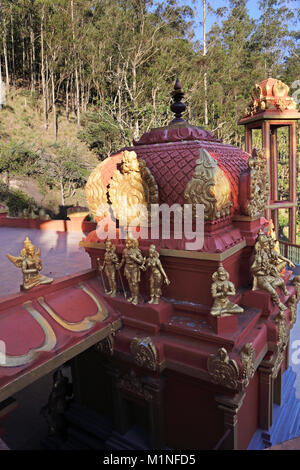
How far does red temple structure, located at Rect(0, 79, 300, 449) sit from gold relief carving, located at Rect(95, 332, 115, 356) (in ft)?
0.05

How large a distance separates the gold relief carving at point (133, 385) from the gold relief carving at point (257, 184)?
121 inches

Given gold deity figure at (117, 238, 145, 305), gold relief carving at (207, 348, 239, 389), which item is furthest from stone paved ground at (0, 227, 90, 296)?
gold relief carving at (207, 348, 239, 389)

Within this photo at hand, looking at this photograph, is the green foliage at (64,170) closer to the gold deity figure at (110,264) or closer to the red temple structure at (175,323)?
the red temple structure at (175,323)

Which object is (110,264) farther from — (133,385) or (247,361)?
(247,361)

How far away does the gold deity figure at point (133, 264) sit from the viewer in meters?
4.79

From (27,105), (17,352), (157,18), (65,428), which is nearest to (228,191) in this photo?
(17,352)

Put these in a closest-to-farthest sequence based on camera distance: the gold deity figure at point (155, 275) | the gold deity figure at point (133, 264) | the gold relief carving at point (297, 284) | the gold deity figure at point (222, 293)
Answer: the gold deity figure at point (222, 293)
the gold deity figure at point (155, 275)
the gold deity figure at point (133, 264)
the gold relief carving at point (297, 284)

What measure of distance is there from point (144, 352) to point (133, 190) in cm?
236

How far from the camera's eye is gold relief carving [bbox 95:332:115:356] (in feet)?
16.2

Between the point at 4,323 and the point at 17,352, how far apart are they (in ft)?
1.52

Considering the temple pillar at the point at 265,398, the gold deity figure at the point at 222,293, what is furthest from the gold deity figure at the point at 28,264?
the temple pillar at the point at 265,398

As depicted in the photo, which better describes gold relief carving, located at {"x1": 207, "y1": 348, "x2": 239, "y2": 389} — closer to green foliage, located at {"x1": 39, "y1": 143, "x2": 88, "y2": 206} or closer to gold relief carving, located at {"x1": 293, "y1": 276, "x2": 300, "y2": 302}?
gold relief carving, located at {"x1": 293, "y1": 276, "x2": 300, "y2": 302}
